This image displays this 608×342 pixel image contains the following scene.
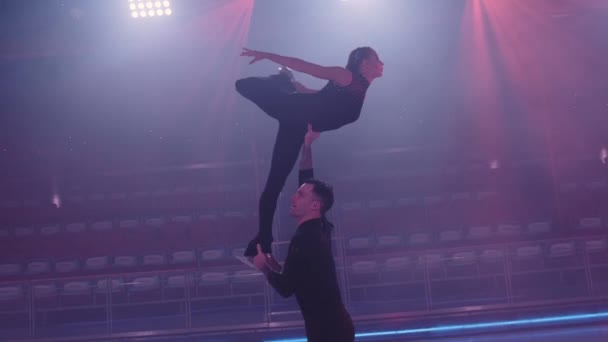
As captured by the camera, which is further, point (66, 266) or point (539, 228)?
point (66, 266)

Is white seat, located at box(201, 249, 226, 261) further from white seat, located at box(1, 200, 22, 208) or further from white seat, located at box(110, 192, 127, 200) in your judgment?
white seat, located at box(1, 200, 22, 208)

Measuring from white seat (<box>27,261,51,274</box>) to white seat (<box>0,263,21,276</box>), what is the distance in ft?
0.63

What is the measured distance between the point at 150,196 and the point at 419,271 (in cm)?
510

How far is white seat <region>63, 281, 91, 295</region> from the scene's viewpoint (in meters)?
8.72

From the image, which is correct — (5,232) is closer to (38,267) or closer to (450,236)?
(38,267)

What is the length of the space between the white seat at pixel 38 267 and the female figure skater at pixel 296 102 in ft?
27.7

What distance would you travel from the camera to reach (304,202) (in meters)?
2.74

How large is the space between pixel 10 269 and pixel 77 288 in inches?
85.3

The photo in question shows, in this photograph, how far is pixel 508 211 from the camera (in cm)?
1099

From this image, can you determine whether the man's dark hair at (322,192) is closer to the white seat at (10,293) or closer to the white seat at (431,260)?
the white seat at (431,260)

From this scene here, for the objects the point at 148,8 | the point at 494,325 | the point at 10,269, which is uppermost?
the point at 148,8

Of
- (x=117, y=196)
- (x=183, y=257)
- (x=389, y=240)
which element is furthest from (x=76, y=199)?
(x=389, y=240)

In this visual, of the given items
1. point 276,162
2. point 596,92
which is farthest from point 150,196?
point 276,162

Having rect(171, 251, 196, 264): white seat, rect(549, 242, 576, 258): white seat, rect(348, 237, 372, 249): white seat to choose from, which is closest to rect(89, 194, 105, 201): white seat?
rect(171, 251, 196, 264): white seat
